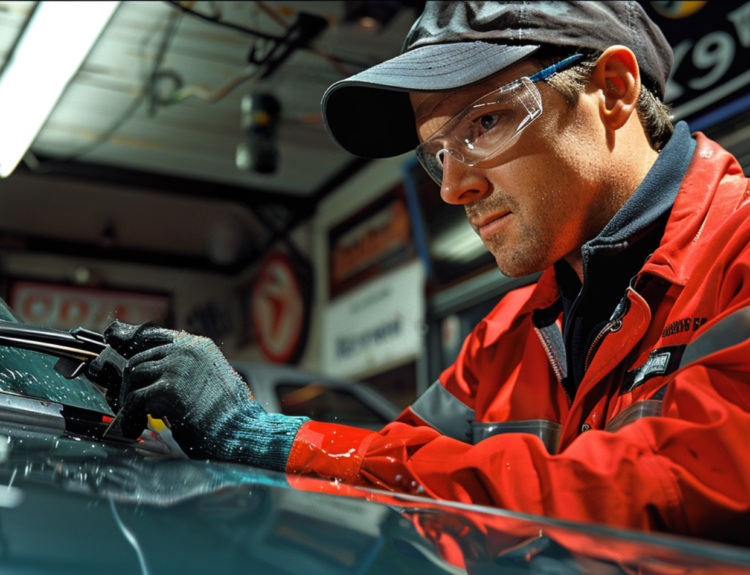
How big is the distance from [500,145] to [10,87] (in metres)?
1.09

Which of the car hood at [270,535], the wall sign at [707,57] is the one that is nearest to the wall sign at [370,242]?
the wall sign at [707,57]

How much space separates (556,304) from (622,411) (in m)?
0.42

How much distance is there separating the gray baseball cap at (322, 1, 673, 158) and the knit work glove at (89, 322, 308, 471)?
0.50 meters

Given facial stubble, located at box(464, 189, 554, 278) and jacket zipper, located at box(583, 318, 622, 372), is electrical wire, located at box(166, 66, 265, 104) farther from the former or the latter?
jacket zipper, located at box(583, 318, 622, 372)

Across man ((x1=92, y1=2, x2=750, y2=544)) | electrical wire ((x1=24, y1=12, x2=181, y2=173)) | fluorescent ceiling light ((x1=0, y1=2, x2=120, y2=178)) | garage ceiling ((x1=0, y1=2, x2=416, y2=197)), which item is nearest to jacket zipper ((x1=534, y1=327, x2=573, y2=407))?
man ((x1=92, y1=2, x2=750, y2=544))

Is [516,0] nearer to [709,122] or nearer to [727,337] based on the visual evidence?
[727,337]

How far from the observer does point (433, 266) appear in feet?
14.3

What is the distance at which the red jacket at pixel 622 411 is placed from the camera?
0.69 meters

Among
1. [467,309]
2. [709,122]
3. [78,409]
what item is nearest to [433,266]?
[467,309]

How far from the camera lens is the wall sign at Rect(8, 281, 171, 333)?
931 millimetres

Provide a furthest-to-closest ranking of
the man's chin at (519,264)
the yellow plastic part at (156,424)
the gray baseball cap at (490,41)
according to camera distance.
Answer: the man's chin at (519,264) < the gray baseball cap at (490,41) < the yellow plastic part at (156,424)

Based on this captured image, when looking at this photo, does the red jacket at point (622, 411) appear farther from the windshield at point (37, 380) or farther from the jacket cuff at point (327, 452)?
the windshield at point (37, 380)

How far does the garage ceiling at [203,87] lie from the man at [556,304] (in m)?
1.27

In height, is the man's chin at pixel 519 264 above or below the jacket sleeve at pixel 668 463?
below
